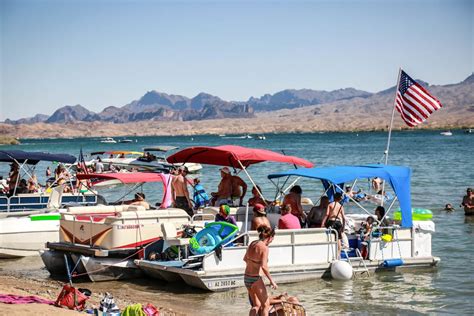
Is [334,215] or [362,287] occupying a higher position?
[334,215]

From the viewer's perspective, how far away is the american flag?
19328 millimetres

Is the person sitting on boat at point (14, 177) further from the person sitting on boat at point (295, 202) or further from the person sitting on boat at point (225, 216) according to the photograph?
the person sitting on boat at point (295, 202)

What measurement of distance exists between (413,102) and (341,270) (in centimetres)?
559

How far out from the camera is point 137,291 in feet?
51.1

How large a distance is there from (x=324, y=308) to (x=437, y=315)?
2.11 m

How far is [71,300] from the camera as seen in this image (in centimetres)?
1275

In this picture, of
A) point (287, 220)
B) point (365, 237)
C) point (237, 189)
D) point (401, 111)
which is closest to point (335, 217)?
point (365, 237)

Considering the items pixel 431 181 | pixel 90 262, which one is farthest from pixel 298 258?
pixel 431 181

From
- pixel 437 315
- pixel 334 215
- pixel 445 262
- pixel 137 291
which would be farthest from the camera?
pixel 445 262

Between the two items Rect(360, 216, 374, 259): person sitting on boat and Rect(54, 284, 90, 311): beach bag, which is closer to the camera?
Rect(54, 284, 90, 311): beach bag

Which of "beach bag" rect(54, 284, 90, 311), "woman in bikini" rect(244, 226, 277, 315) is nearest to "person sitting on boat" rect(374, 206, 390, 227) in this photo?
"woman in bikini" rect(244, 226, 277, 315)

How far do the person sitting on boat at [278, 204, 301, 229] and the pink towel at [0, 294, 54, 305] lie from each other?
524 cm

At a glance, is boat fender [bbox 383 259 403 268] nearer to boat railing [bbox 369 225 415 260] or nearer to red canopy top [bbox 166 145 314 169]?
boat railing [bbox 369 225 415 260]

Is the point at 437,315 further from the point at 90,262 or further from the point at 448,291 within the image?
the point at 90,262
